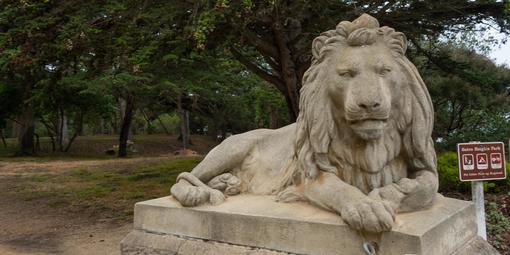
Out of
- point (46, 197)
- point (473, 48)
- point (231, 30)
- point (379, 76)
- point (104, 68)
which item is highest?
point (473, 48)

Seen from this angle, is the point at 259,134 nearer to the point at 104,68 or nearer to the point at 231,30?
the point at 231,30

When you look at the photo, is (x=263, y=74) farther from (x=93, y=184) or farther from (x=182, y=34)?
(x=93, y=184)

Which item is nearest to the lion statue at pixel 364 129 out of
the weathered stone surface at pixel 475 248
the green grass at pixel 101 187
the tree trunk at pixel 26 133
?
the weathered stone surface at pixel 475 248

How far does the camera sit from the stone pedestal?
2455 millimetres

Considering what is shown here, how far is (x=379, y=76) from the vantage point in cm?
259

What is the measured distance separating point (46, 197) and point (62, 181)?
5.93 feet

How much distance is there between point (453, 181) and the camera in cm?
702

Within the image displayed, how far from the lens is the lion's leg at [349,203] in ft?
7.73

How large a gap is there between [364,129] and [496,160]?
2.52 metres

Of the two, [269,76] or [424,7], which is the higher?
[424,7]

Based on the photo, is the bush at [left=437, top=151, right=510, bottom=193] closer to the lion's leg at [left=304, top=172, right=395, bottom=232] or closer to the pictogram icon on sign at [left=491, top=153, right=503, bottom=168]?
the pictogram icon on sign at [left=491, top=153, right=503, bottom=168]

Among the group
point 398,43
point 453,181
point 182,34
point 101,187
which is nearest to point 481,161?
point 398,43

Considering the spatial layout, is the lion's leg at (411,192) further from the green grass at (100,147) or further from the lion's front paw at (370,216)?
the green grass at (100,147)

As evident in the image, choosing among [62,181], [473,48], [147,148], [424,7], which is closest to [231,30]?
[424,7]
